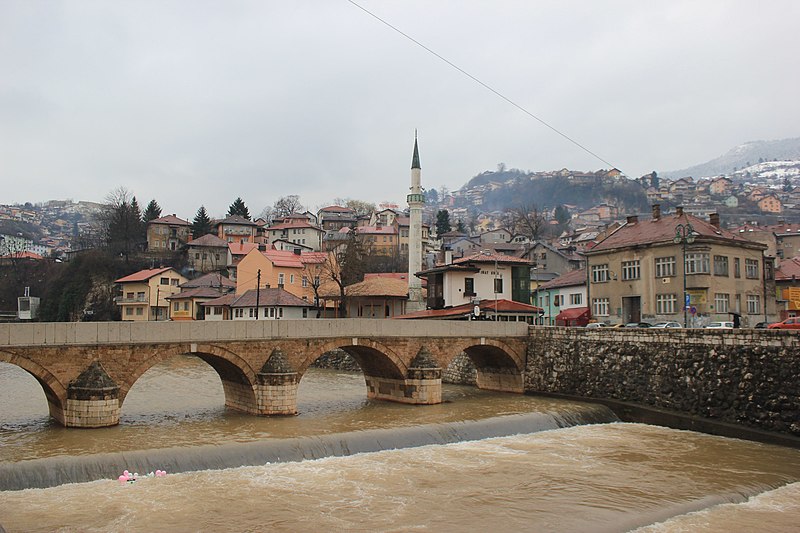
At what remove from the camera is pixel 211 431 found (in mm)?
22422

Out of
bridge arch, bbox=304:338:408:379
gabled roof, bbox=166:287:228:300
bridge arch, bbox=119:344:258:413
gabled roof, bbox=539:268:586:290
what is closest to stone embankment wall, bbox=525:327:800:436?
bridge arch, bbox=304:338:408:379

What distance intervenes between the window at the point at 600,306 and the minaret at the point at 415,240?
1706cm

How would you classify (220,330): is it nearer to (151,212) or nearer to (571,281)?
(571,281)

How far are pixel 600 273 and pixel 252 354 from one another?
23.9 meters

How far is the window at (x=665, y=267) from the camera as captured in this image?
36.5m

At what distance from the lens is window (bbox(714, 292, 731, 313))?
3603cm

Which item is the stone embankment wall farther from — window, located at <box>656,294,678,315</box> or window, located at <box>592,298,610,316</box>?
window, located at <box>592,298,610,316</box>

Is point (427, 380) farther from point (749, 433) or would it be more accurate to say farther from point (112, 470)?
point (112, 470)

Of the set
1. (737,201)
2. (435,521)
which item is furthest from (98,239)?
(737,201)

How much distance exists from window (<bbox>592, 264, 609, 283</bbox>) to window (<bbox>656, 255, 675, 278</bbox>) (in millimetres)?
3713

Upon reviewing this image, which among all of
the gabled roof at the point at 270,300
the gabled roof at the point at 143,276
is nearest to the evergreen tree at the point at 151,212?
the gabled roof at the point at 143,276

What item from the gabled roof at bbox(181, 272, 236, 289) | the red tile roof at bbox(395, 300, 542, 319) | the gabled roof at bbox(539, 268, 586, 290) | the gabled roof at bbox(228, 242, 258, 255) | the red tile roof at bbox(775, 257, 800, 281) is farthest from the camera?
the gabled roof at bbox(228, 242, 258, 255)

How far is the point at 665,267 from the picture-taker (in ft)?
121

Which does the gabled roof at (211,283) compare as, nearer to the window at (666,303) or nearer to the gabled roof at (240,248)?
the gabled roof at (240,248)
